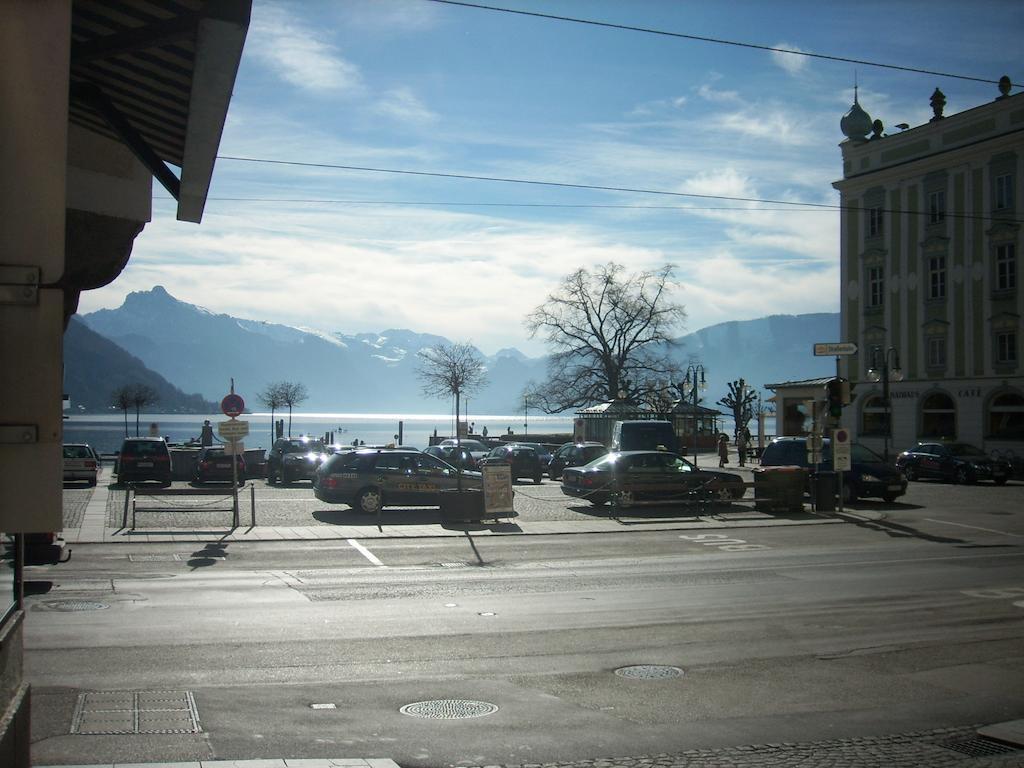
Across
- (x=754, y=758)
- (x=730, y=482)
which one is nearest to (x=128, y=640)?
(x=754, y=758)

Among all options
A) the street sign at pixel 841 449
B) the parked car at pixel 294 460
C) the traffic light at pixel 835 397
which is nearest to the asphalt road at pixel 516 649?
the street sign at pixel 841 449

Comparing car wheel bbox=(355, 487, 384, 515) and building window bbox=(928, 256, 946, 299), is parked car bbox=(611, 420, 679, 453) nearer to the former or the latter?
car wheel bbox=(355, 487, 384, 515)

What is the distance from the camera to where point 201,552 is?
666 inches

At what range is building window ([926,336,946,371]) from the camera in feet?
167

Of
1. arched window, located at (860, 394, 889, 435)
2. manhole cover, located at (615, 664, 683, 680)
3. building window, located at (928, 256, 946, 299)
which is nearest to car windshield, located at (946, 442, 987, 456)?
building window, located at (928, 256, 946, 299)

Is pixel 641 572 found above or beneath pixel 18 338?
beneath

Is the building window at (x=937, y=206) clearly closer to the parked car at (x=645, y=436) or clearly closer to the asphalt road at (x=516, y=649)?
the parked car at (x=645, y=436)

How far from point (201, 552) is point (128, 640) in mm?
7517

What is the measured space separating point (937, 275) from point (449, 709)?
49976 mm

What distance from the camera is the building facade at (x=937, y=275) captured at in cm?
4744

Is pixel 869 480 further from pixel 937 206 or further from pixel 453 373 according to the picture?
pixel 453 373

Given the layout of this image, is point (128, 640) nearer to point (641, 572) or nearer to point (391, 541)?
point (641, 572)

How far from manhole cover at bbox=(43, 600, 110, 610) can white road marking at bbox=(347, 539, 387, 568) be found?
4987 millimetres

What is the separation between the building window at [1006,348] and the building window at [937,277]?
4057 millimetres
